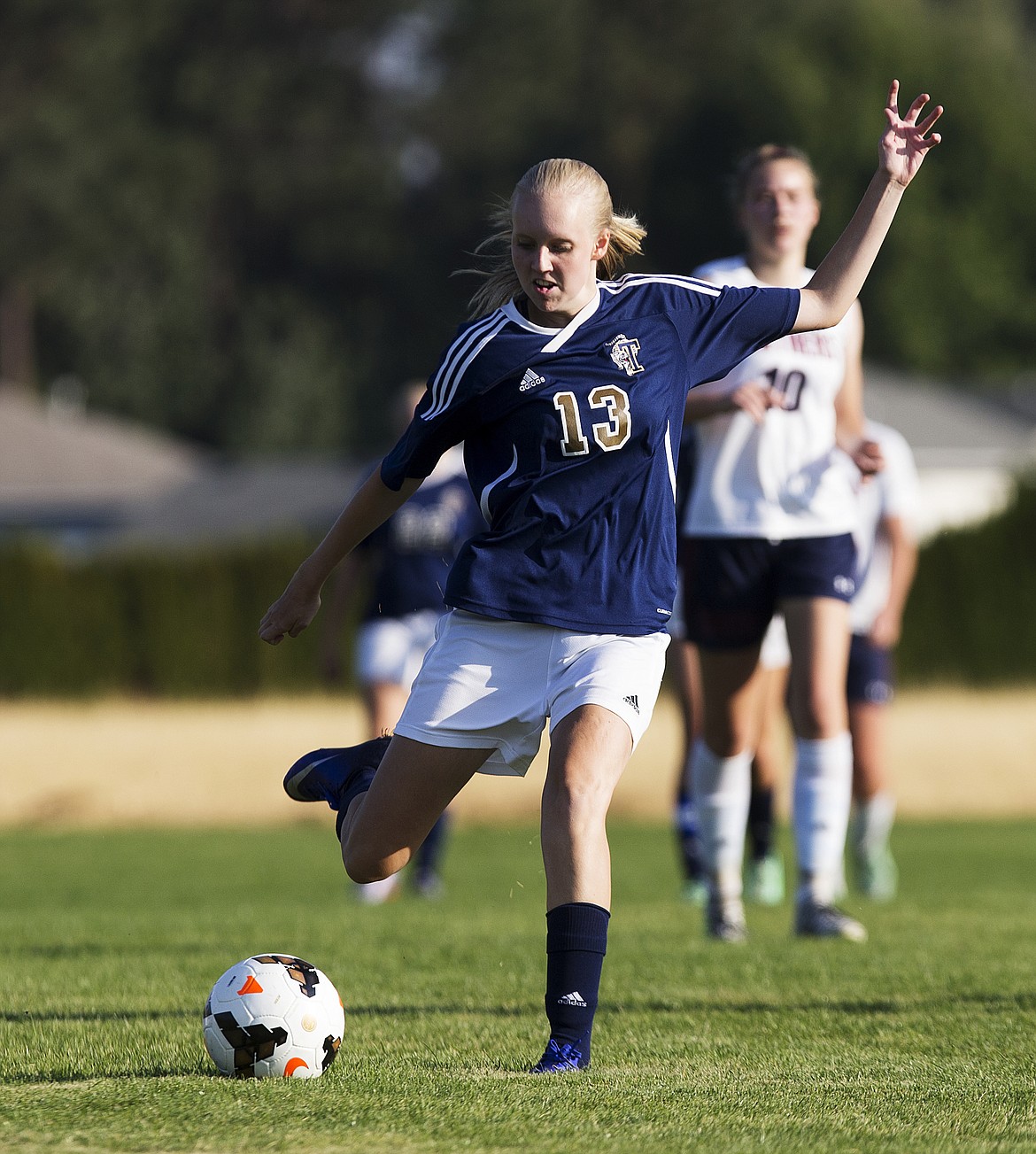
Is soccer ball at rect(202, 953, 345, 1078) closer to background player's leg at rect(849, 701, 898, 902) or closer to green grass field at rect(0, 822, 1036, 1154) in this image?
green grass field at rect(0, 822, 1036, 1154)

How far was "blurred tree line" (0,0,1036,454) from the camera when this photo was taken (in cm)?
4869

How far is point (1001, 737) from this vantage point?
1919cm

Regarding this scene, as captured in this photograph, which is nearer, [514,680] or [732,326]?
[514,680]

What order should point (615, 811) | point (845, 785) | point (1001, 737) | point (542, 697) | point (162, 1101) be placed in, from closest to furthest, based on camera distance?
point (162, 1101) < point (542, 697) < point (845, 785) < point (615, 811) < point (1001, 737)

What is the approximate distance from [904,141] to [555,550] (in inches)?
55.9

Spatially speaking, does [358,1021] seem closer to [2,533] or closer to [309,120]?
[2,533]

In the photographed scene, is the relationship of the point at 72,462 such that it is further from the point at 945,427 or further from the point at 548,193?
the point at 548,193

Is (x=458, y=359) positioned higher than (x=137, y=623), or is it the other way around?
(x=458, y=359)

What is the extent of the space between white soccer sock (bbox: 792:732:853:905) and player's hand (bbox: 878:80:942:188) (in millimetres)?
2708

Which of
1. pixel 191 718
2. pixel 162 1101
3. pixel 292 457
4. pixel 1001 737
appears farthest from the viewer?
pixel 292 457

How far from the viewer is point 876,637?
9.83 meters

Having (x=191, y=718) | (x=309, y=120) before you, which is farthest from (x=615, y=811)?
(x=309, y=120)

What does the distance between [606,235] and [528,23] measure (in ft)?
161

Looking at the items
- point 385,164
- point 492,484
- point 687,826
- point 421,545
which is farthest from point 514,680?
point 385,164
